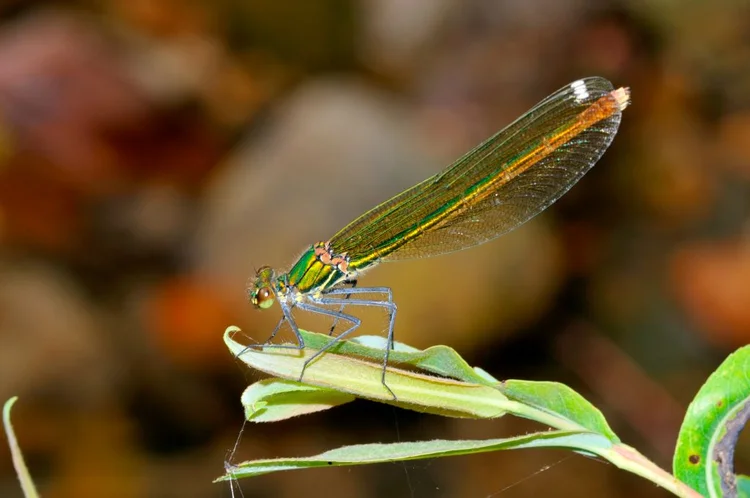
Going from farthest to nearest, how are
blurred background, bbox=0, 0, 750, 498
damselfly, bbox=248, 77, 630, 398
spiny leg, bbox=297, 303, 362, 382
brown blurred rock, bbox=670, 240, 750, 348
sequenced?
brown blurred rock, bbox=670, 240, 750, 348 < blurred background, bbox=0, 0, 750, 498 < damselfly, bbox=248, 77, 630, 398 < spiny leg, bbox=297, 303, 362, 382

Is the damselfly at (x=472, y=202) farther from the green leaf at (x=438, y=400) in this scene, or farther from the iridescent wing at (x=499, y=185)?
the green leaf at (x=438, y=400)

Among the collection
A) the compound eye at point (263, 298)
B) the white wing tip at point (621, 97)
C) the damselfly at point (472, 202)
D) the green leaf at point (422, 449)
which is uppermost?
the white wing tip at point (621, 97)

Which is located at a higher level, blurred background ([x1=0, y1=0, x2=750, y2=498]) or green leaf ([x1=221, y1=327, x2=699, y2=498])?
blurred background ([x1=0, y1=0, x2=750, y2=498])

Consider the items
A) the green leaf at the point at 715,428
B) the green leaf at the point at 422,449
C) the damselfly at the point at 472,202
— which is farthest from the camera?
the damselfly at the point at 472,202

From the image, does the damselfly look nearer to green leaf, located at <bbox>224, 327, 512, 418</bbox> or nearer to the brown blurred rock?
green leaf, located at <bbox>224, 327, 512, 418</bbox>

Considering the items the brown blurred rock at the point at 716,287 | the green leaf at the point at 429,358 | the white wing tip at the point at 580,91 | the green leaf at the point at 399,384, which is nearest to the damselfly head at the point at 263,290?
the green leaf at the point at 429,358

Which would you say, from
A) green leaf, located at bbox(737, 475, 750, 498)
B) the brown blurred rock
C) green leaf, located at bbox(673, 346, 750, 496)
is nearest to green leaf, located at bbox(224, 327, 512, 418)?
green leaf, located at bbox(673, 346, 750, 496)
